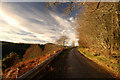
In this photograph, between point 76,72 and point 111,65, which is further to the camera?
point 111,65

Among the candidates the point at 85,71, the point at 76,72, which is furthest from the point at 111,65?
the point at 76,72

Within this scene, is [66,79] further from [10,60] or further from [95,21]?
[10,60]

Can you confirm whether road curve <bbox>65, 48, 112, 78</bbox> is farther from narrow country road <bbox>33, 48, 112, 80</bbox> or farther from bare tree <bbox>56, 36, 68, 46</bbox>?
bare tree <bbox>56, 36, 68, 46</bbox>

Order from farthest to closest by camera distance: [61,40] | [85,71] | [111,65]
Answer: [61,40] → [111,65] → [85,71]

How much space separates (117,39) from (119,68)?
3005 mm

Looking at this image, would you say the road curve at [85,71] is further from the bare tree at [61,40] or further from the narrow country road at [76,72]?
the bare tree at [61,40]

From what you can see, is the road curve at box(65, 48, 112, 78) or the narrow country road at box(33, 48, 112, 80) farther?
the road curve at box(65, 48, 112, 78)

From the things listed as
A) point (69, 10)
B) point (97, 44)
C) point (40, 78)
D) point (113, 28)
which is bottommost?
point (40, 78)

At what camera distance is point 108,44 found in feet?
21.1

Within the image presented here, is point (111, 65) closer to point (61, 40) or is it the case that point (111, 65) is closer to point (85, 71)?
point (85, 71)

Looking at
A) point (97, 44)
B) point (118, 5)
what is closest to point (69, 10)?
point (118, 5)

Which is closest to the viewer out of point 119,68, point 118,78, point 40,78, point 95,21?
point 40,78

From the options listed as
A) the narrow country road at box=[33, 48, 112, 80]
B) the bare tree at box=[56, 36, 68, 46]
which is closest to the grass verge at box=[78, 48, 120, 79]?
the narrow country road at box=[33, 48, 112, 80]

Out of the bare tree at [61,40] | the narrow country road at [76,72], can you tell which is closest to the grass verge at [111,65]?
the narrow country road at [76,72]
